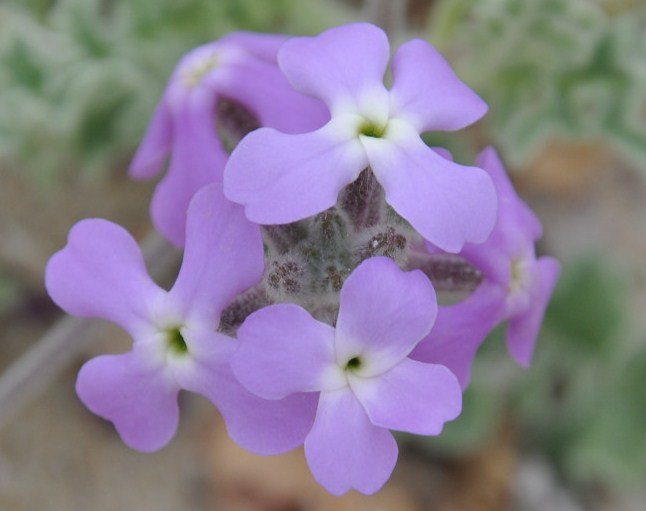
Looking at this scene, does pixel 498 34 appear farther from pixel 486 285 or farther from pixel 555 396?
pixel 555 396

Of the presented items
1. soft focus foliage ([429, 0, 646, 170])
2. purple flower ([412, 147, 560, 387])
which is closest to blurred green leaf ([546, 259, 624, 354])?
soft focus foliage ([429, 0, 646, 170])

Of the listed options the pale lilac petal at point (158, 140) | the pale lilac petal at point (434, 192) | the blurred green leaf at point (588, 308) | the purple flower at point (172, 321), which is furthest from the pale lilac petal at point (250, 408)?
the blurred green leaf at point (588, 308)

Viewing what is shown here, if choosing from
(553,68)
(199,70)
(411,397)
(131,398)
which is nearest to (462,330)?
(411,397)

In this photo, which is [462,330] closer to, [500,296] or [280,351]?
[500,296]

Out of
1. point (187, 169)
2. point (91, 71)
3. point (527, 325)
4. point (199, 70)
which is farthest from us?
point (91, 71)

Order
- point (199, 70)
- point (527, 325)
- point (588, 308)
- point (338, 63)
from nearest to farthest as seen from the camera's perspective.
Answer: point (338, 63) < point (527, 325) < point (199, 70) < point (588, 308)

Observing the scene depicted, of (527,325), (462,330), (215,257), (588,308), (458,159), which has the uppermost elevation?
(215,257)
